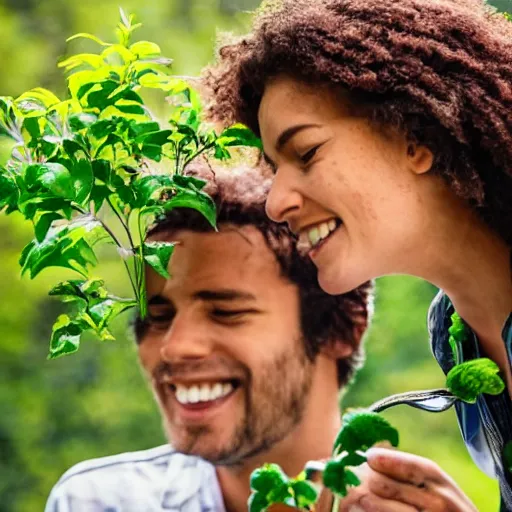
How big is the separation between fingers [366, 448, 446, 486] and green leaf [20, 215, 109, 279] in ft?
1.46

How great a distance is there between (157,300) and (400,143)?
43 cm

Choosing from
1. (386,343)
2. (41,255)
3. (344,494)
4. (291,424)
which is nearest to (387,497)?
(344,494)

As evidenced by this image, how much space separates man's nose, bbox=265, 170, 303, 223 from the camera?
1031mm

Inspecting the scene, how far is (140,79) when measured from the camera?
106 centimetres

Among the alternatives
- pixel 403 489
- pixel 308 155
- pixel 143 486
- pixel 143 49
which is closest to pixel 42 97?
pixel 143 49

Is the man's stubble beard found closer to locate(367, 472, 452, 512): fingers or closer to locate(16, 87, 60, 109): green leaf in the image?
locate(367, 472, 452, 512): fingers

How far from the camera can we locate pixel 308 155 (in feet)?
3.33

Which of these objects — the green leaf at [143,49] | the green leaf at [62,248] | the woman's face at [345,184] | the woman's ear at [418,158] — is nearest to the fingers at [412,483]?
the woman's face at [345,184]

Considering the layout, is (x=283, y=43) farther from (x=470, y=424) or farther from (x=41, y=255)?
(x=470, y=424)

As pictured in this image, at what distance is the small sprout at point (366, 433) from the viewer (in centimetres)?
95

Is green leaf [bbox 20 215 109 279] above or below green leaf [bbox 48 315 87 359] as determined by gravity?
above

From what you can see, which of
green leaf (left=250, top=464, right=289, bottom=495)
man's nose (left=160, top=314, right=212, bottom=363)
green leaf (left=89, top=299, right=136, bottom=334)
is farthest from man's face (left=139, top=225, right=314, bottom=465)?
green leaf (left=250, top=464, right=289, bottom=495)

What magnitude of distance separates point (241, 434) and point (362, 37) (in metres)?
0.56

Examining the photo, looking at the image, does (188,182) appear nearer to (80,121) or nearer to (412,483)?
(80,121)
